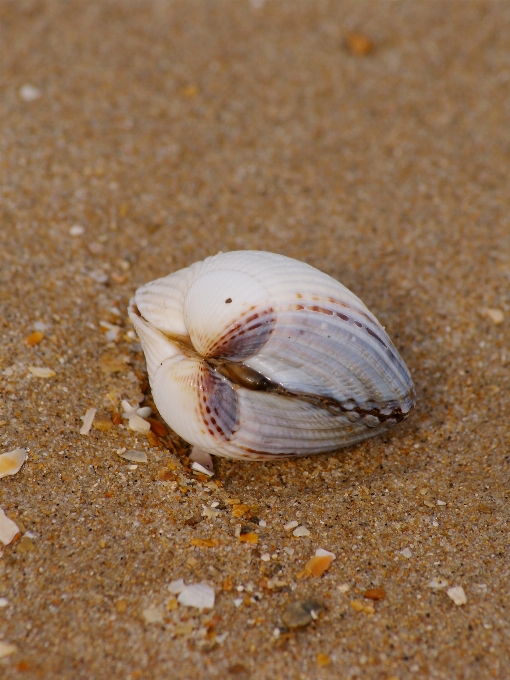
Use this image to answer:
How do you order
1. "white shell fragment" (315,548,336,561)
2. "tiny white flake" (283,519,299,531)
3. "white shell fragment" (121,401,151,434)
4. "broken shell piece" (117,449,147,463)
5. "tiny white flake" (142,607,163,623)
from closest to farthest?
"tiny white flake" (142,607,163,623)
"white shell fragment" (315,548,336,561)
"tiny white flake" (283,519,299,531)
"broken shell piece" (117,449,147,463)
"white shell fragment" (121,401,151,434)

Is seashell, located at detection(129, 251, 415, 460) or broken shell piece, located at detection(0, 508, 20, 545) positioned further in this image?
seashell, located at detection(129, 251, 415, 460)

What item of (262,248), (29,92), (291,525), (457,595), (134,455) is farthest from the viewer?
(29,92)

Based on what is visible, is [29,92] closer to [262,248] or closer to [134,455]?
[262,248]

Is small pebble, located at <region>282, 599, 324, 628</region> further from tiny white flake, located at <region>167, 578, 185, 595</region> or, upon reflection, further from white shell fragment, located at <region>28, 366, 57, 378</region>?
white shell fragment, located at <region>28, 366, 57, 378</region>

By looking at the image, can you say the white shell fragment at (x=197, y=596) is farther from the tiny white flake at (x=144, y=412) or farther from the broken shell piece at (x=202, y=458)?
the tiny white flake at (x=144, y=412)

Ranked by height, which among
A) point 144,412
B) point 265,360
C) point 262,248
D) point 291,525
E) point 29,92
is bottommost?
point 291,525

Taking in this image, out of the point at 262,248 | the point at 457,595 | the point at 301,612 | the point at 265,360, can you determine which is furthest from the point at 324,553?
the point at 262,248

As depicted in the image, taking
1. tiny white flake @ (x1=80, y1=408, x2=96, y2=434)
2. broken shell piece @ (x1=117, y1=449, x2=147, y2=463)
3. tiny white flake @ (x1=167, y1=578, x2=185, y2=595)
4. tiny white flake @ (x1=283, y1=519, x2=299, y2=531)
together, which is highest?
tiny white flake @ (x1=80, y1=408, x2=96, y2=434)

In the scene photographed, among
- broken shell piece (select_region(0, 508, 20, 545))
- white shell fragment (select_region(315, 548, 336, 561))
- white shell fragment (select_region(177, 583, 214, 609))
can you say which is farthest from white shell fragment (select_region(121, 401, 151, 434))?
white shell fragment (select_region(315, 548, 336, 561))
